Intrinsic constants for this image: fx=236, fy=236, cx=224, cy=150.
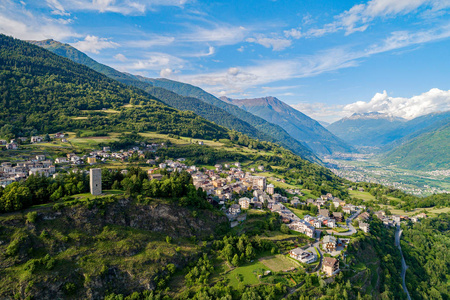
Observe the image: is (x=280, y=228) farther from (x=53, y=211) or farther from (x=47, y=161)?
(x=47, y=161)

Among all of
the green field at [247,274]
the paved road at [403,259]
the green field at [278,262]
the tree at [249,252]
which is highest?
the tree at [249,252]

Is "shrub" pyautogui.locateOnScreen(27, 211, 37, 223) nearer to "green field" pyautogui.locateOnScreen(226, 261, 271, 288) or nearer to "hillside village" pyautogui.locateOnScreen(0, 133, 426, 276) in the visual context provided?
"hillside village" pyautogui.locateOnScreen(0, 133, 426, 276)

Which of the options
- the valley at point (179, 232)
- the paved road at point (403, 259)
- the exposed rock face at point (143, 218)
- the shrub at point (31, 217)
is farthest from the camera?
the paved road at point (403, 259)

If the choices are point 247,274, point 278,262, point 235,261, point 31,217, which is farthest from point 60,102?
point 278,262

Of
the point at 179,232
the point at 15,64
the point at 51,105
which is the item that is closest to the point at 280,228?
the point at 179,232

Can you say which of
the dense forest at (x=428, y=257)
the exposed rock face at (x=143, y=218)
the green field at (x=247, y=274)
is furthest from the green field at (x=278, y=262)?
the dense forest at (x=428, y=257)

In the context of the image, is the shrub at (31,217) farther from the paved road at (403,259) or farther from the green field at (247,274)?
the paved road at (403,259)

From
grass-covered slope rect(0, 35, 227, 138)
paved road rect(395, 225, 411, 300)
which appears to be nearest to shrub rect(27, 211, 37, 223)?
paved road rect(395, 225, 411, 300)
